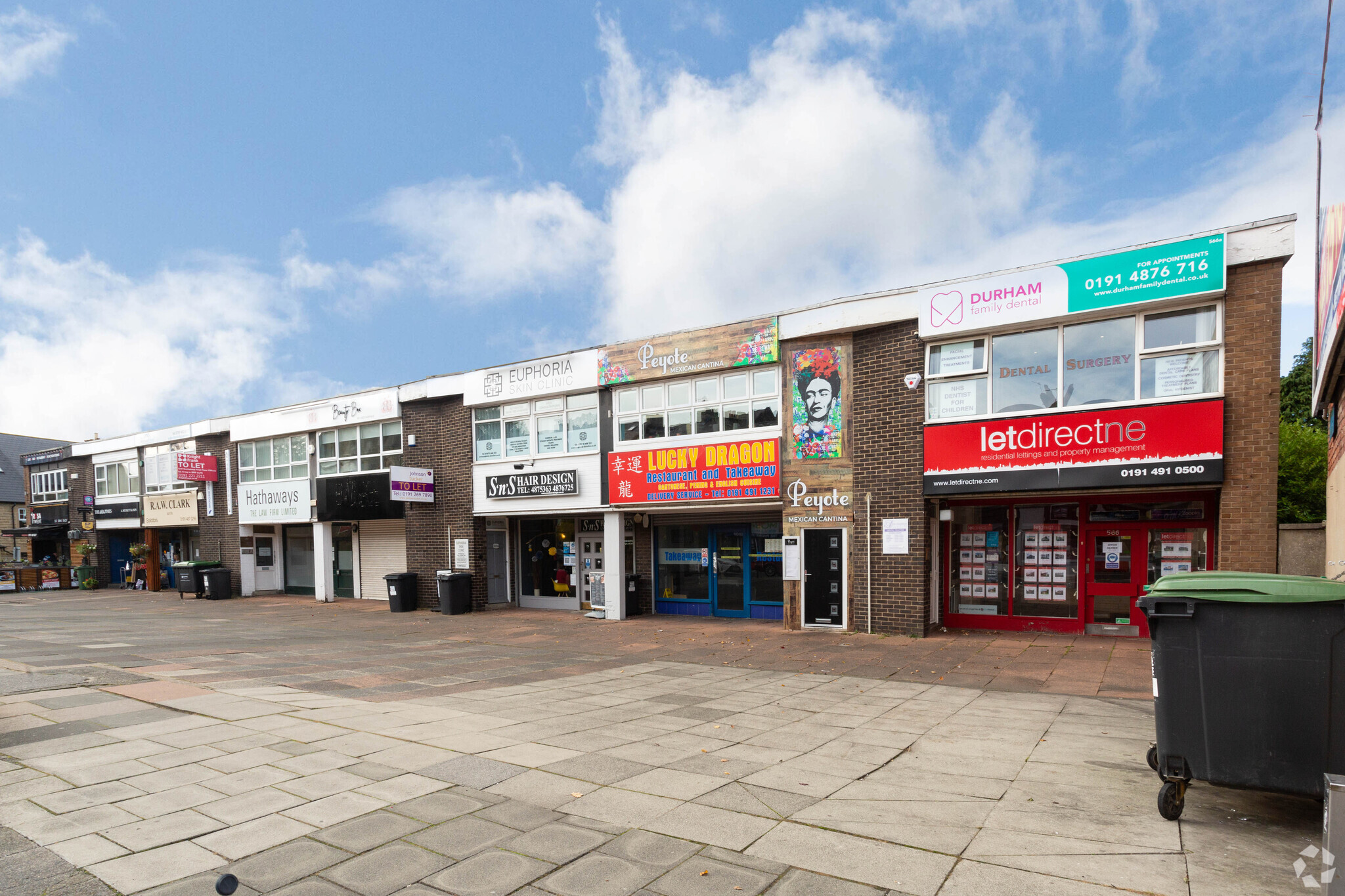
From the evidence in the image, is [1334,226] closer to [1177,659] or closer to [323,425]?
[1177,659]

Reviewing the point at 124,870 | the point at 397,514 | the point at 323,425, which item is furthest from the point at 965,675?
the point at 323,425

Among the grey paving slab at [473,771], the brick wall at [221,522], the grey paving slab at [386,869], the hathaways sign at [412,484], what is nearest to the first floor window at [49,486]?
the brick wall at [221,522]

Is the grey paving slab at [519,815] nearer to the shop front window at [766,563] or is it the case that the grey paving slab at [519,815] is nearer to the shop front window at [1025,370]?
the shop front window at [1025,370]

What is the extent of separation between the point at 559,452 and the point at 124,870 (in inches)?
571

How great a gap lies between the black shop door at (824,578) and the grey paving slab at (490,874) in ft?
34.9

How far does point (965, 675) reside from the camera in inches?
376

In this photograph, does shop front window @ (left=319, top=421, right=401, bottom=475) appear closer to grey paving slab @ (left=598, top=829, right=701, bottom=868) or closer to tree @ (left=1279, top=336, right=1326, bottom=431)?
grey paving slab @ (left=598, top=829, right=701, bottom=868)

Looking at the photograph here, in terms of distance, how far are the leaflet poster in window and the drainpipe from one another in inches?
46.3

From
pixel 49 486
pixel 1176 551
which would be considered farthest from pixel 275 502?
pixel 1176 551

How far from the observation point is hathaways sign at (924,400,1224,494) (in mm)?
10789

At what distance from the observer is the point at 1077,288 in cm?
1164

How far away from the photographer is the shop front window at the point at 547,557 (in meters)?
19.3

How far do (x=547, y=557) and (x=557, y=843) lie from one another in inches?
628

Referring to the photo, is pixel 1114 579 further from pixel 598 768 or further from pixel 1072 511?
pixel 598 768
